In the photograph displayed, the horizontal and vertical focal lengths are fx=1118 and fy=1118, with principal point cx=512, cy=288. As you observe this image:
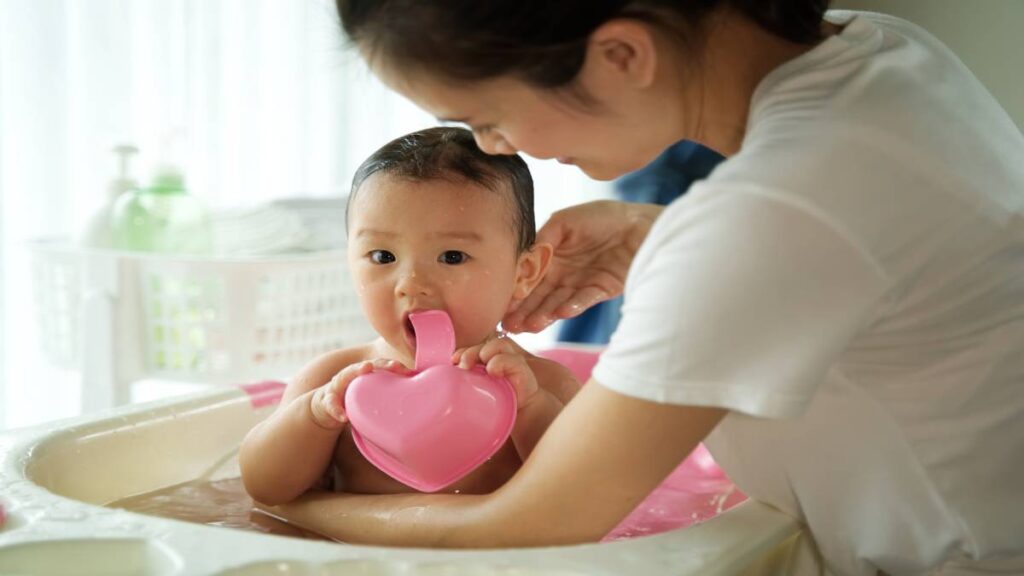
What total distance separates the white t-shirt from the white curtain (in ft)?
3.66

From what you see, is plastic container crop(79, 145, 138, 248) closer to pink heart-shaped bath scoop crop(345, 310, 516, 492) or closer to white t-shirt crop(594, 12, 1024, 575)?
pink heart-shaped bath scoop crop(345, 310, 516, 492)

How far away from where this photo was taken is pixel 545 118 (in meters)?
0.87

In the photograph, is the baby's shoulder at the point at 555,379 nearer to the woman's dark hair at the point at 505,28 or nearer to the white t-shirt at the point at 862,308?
the white t-shirt at the point at 862,308

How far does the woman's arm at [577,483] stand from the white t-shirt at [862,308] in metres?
0.04

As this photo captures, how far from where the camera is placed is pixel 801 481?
961 millimetres

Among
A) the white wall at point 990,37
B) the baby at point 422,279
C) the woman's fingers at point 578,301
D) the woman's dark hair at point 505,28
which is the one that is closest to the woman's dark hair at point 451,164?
the baby at point 422,279

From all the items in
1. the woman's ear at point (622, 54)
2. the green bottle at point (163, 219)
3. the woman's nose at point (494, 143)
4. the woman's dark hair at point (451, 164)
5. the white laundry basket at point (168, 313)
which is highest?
the woman's ear at point (622, 54)

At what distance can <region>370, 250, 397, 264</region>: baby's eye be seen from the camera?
111 centimetres

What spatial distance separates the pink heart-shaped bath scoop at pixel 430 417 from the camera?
1.01m

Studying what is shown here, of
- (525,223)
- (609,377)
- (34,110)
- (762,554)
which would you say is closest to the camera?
(609,377)

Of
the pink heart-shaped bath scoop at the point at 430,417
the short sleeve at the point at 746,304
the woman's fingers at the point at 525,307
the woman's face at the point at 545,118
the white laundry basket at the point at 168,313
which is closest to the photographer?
the short sleeve at the point at 746,304

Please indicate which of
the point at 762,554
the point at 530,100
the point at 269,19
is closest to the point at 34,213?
the point at 269,19

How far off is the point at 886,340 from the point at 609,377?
0.81 ft

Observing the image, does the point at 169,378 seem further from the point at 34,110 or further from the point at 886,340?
the point at 886,340
